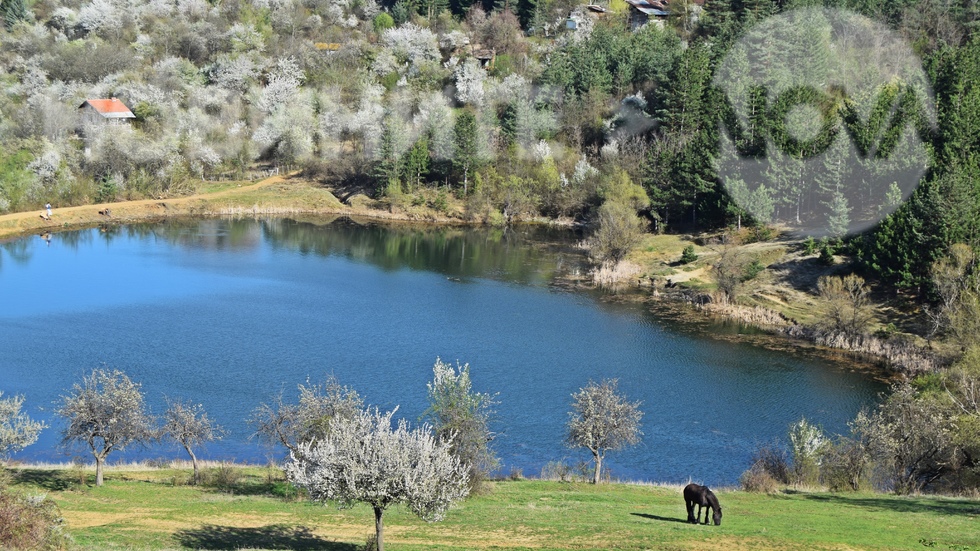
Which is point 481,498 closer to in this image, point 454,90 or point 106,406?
point 106,406

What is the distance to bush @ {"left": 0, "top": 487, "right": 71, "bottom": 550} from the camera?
23016mm

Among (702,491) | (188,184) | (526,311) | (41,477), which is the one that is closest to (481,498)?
(702,491)

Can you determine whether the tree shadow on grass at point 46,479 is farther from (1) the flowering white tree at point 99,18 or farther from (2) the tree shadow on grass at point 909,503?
(1) the flowering white tree at point 99,18

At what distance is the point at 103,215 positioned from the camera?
4208 inches

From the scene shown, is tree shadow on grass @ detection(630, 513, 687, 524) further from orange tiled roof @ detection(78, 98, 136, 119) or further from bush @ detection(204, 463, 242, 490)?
orange tiled roof @ detection(78, 98, 136, 119)

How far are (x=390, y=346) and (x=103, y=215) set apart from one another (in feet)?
195

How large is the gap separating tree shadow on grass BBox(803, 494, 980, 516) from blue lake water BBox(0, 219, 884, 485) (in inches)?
344

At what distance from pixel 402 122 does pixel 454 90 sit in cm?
1844

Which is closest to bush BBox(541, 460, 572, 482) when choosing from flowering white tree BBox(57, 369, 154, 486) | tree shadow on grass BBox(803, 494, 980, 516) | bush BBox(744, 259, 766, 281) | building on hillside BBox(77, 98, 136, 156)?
tree shadow on grass BBox(803, 494, 980, 516)

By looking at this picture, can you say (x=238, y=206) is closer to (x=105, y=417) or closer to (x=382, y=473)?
(x=105, y=417)

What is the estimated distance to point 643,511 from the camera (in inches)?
1319

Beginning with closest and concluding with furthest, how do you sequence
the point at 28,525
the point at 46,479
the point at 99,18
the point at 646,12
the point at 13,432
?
the point at 28,525 → the point at 13,432 → the point at 46,479 → the point at 646,12 → the point at 99,18

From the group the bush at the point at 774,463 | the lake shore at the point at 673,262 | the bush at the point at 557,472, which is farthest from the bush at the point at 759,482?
the lake shore at the point at 673,262

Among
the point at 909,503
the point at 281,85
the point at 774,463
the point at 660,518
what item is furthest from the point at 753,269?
the point at 281,85
